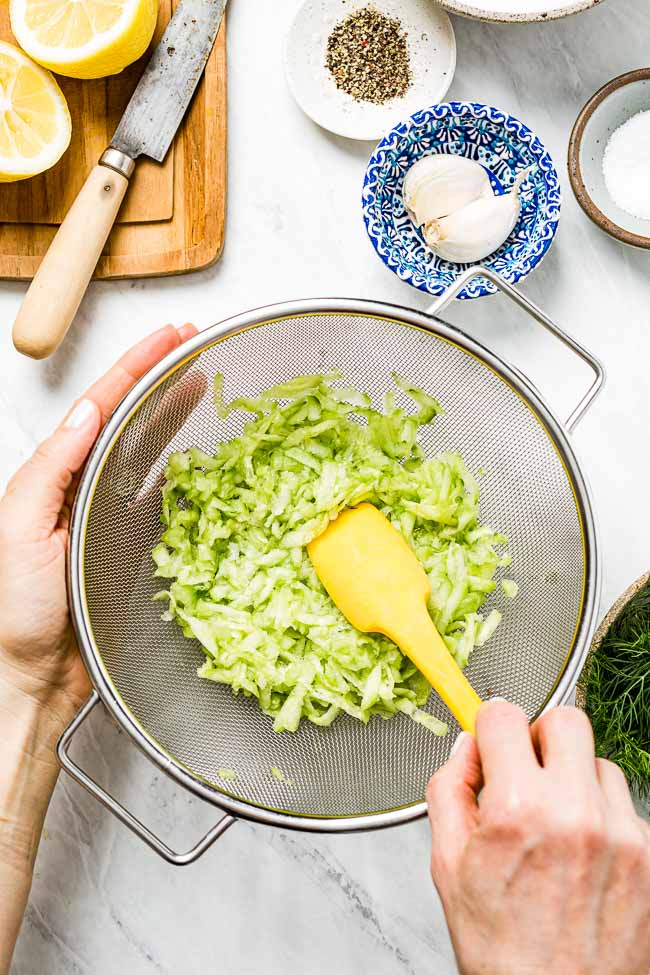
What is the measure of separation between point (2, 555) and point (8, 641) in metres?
0.16

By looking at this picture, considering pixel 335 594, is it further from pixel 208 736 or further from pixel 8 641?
pixel 8 641

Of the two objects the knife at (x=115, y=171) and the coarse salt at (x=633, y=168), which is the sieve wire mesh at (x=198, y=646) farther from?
the coarse salt at (x=633, y=168)

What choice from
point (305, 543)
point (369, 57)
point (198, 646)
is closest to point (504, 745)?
point (305, 543)

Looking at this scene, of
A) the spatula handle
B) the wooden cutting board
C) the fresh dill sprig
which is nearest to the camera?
the spatula handle

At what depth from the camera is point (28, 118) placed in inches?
Answer: 62.5

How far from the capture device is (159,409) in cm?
145

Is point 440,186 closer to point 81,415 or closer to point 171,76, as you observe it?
point 171,76

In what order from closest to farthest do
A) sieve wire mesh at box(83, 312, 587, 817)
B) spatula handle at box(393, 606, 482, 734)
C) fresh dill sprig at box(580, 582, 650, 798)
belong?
1. spatula handle at box(393, 606, 482, 734)
2. sieve wire mesh at box(83, 312, 587, 817)
3. fresh dill sprig at box(580, 582, 650, 798)

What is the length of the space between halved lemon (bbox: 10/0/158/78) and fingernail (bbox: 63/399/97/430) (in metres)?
0.62

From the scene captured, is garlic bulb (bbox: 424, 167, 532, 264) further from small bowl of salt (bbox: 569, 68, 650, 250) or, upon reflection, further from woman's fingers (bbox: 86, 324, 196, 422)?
woman's fingers (bbox: 86, 324, 196, 422)

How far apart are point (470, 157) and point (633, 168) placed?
0.31 m

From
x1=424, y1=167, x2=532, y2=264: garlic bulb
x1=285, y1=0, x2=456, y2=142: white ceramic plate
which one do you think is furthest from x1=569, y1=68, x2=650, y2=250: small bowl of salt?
Result: x1=285, y1=0, x2=456, y2=142: white ceramic plate

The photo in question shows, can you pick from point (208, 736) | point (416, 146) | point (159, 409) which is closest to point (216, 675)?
point (208, 736)

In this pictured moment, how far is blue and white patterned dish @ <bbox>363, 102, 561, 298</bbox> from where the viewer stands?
162cm
